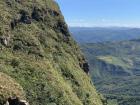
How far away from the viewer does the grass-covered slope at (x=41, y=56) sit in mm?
121625

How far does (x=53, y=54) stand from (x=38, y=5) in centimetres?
2145

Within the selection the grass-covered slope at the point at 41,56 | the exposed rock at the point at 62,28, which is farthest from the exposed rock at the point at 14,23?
the exposed rock at the point at 62,28

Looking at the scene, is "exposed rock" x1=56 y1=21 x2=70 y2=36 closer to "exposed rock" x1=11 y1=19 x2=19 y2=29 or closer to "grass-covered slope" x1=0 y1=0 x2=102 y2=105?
"grass-covered slope" x1=0 y1=0 x2=102 y2=105

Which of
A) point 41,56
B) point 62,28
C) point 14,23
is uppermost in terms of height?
point 14,23

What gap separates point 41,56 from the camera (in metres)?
137

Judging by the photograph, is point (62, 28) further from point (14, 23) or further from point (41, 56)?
point (41, 56)

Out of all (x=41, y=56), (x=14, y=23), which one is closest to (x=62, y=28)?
(x=14, y=23)

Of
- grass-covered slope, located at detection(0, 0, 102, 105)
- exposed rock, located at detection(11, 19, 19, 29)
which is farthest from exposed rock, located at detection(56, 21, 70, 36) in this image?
exposed rock, located at detection(11, 19, 19, 29)

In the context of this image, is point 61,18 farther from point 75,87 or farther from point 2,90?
point 2,90

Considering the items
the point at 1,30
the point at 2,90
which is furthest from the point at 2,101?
the point at 1,30

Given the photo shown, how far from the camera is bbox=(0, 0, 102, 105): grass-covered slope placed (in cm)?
12162

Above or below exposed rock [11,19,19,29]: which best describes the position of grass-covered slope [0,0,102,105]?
below

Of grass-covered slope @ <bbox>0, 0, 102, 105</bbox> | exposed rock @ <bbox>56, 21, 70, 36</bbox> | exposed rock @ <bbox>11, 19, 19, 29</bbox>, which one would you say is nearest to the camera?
grass-covered slope @ <bbox>0, 0, 102, 105</bbox>

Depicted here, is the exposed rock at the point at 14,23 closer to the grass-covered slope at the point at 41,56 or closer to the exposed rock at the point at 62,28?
the grass-covered slope at the point at 41,56
